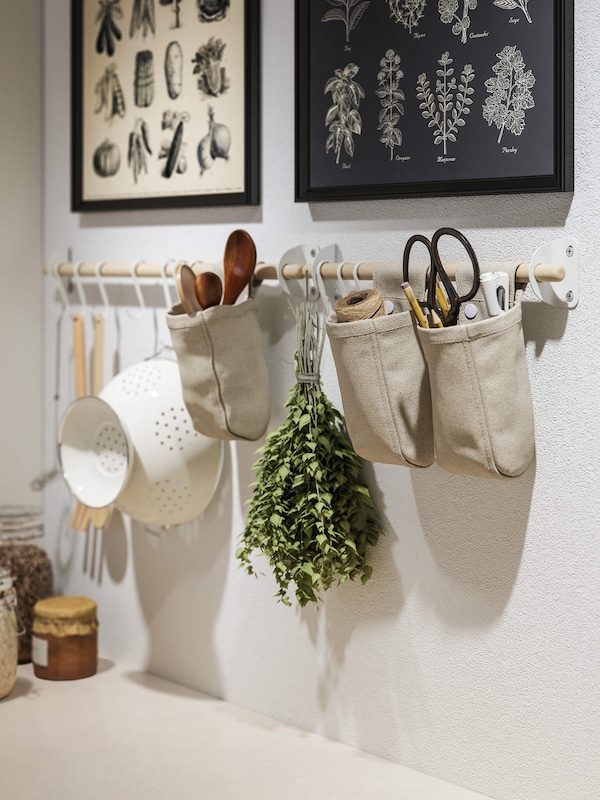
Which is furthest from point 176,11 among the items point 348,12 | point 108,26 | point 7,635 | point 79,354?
point 7,635

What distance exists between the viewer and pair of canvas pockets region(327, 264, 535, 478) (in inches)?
42.4

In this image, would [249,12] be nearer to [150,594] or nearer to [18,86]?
[18,86]

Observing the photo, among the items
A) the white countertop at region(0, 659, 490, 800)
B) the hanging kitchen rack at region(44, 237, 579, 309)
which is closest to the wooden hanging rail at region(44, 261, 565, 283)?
the hanging kitchen rack at region(44, 237, 579, 309)

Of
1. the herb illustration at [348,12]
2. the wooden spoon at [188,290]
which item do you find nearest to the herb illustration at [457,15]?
the herb illustration at [348,12]

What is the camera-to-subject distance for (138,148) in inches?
65.9

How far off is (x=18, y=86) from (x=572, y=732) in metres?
1.44

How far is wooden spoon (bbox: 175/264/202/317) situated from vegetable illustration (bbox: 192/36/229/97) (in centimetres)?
31

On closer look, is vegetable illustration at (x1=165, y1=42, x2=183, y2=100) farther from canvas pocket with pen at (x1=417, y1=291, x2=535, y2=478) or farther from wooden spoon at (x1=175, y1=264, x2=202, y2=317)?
canvas pocket with pen at (x1=417, y1=291, x2=535, y2=478)

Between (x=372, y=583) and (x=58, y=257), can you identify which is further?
(x=58, y=257)

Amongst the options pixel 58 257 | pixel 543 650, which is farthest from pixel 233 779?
pixel 58 257

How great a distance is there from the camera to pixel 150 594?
1.72 metres

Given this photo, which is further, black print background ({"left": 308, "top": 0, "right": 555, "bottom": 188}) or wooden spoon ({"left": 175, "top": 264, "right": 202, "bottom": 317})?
wooden spoon ({"left": 175, "top": 264, "right": 202, "bottom": 317})

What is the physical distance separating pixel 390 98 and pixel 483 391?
1.39 ft

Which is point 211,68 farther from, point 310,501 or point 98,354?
point 310,501
